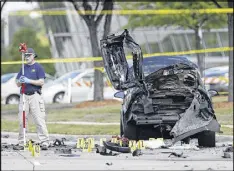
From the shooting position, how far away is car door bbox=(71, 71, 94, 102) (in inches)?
1174

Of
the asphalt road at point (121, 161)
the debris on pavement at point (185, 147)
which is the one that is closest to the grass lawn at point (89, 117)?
the debris on pavement at point (185, 147)

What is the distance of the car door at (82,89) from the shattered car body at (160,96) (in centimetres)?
1623

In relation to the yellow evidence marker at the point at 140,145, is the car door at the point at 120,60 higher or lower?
higher

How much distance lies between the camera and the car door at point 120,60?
1304cm

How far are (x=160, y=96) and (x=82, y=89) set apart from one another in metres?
Result: 17.4

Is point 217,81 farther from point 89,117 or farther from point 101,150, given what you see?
point 101,150

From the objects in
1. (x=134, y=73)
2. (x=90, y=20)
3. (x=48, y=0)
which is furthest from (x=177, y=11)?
(x=134, y=73)

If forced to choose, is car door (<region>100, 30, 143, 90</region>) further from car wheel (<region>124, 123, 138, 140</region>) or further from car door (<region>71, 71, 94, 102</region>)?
car door (<region>71, 71, 94, 102</region>)

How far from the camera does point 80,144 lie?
43.6 feet

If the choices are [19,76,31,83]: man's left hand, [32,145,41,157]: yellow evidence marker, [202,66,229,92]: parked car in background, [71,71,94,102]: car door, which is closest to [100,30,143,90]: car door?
[19,76,31,83]: man's left hand

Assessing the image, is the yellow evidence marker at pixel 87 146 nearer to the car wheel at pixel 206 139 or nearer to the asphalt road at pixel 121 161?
the asphalt road at pixel 121 161

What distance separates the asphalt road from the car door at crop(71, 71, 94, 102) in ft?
55.8

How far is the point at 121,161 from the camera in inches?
425

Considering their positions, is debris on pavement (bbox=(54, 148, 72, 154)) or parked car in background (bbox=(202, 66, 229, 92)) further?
parked car in background (bbox=(202, 66, 229, 92))
